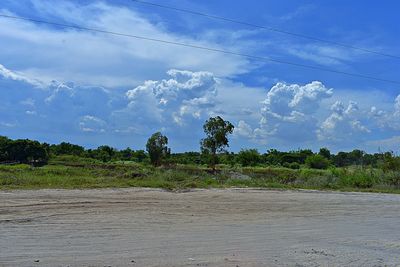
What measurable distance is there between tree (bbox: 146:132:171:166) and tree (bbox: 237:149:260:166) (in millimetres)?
18333

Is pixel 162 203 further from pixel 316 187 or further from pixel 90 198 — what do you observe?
pixel 316 187

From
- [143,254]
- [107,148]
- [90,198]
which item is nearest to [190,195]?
[90,198]

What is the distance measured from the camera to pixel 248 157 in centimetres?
7056

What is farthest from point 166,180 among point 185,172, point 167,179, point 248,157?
point 248,157

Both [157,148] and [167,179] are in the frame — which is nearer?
[167,179]

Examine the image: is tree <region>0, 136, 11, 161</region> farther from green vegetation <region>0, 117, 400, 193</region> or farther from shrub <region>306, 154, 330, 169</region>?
shrub <region>306, 154, 330, 169</region>

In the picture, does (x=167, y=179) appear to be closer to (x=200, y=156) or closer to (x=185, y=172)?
(x=185, y=172)

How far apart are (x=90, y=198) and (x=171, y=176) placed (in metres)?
10.5

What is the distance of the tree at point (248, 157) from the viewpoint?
7044 centimetres

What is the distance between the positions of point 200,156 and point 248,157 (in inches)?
528

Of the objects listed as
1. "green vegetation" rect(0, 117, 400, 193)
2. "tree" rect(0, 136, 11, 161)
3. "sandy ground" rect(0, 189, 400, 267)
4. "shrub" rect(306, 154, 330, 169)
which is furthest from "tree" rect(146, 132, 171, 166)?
"sandy ground" rect(0, 189, 400, 267)

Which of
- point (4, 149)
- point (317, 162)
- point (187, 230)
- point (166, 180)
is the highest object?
point (317, 162)

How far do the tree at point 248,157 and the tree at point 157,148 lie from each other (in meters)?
18.3

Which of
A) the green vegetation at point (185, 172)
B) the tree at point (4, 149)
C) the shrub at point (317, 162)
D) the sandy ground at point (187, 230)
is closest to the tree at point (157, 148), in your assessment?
the green vegetation at point (185, 172)
